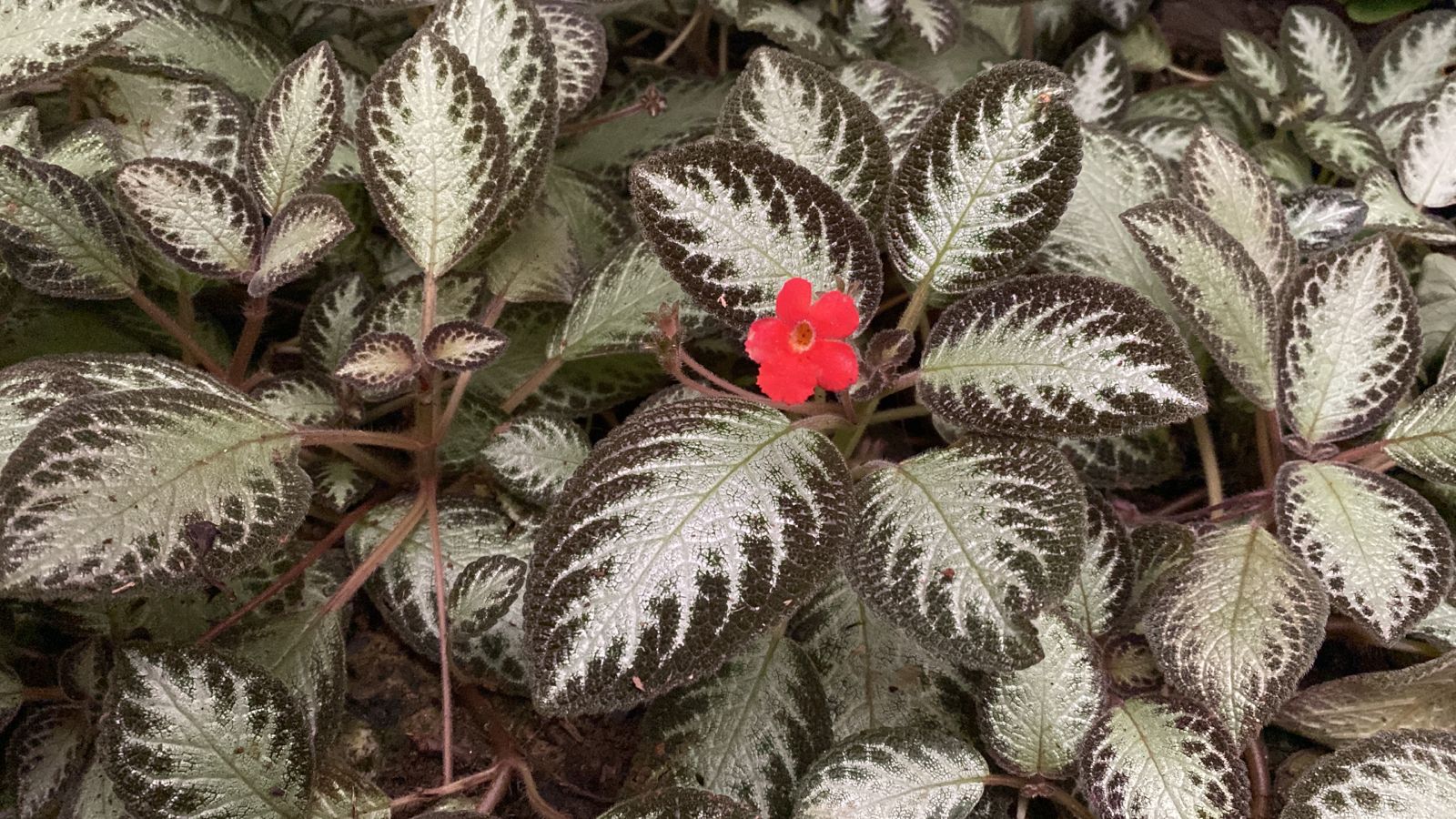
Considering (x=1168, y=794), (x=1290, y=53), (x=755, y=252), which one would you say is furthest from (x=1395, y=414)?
(x=755, y=252)

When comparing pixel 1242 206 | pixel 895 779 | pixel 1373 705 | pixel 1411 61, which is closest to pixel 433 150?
pixel 895 779

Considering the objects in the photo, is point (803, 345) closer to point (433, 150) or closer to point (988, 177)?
point (988, 177)

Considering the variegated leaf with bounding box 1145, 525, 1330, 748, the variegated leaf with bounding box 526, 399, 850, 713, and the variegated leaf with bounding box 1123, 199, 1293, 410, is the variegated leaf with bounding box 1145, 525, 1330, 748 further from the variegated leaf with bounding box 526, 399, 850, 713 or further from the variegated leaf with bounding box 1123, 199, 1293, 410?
the variegated leaf with bounding box 526, 399, 850, 713

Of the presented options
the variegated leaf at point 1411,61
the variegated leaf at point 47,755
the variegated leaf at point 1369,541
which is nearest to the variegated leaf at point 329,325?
the variegated leaf at point 47,755

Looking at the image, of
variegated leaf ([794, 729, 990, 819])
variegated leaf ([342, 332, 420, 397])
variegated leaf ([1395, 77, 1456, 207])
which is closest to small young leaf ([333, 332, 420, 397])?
variegated leaf ([342, 332, 420, 397])

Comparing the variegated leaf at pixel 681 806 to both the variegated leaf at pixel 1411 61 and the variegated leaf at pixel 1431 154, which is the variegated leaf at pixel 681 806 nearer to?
the variegated leaf at pixel 1431 154
